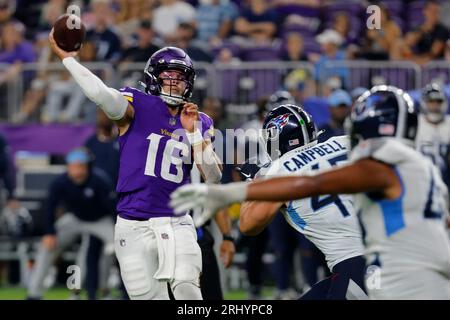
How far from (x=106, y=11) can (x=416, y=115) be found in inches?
418

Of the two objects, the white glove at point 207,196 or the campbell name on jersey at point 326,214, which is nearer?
the white glove at point 207,196

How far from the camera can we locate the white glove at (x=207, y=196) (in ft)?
15.0

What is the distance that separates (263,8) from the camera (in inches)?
576

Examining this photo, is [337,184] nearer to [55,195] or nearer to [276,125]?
[276,125]

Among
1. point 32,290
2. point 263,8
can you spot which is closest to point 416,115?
point 32,290

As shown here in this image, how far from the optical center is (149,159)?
6645 mm

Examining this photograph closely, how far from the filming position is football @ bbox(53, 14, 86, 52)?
257 inches

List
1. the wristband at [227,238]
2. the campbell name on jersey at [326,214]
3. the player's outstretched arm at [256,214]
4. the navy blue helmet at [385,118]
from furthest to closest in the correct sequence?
the wristband at [227,238] < the campbell name on jersey at [326,214] < the player's outstretched arm at [256,214] < the navy blue helmet at [385,118]

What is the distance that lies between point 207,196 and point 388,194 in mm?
809

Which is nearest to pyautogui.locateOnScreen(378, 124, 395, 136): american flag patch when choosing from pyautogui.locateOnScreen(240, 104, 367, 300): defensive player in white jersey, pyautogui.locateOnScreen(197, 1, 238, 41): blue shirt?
pyautogui.locateOnScreen(240, 104, 367, 300): defensive player in white jersey

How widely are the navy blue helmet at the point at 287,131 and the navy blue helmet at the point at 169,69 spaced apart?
59 centimetres

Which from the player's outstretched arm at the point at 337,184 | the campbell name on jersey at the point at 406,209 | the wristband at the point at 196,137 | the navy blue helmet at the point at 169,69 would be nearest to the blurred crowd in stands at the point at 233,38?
the navy blue helmet at the point at 169,69

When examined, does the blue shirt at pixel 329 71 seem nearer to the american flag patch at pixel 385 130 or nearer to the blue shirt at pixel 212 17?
the blue shirt at pixel 212 17
